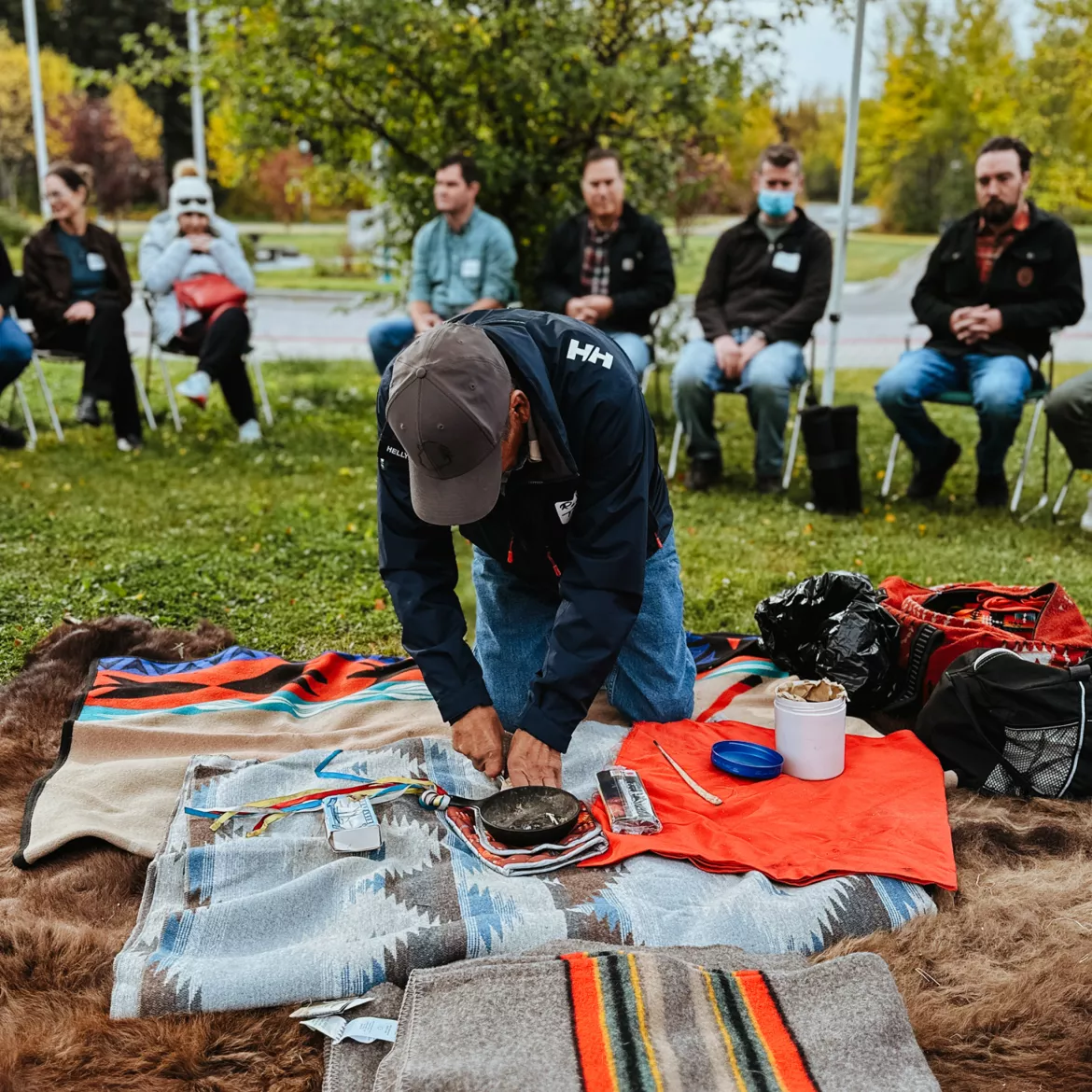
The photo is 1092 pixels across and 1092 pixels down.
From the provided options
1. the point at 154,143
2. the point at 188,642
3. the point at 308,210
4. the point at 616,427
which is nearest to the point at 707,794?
the point at 616,427

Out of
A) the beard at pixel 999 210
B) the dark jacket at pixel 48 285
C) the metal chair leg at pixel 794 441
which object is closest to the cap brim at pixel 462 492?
the metal chair leg at pixel 794 441

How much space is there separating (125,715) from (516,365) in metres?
1.55

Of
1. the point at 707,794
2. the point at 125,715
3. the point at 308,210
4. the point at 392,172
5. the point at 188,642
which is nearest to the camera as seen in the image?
the point at 707,794

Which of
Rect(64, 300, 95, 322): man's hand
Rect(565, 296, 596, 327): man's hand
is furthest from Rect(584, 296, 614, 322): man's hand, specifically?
Rect(64, 300, 95, 322): man's hand

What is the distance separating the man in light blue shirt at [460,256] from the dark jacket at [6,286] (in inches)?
88.8

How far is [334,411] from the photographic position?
7.72m

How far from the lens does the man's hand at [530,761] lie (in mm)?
2480

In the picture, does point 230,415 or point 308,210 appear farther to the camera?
point 308,210

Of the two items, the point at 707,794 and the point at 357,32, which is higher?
the point at 357,32

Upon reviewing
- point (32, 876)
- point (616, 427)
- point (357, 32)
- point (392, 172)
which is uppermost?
point (357, 32)

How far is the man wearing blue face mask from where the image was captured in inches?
220

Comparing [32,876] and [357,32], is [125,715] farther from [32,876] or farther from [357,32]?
[357,32]

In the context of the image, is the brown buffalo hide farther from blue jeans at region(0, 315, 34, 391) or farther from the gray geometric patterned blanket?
blue jeans at region(0, 315, 34, 391)

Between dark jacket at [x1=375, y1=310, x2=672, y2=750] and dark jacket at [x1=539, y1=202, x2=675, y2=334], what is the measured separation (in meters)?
3.67
